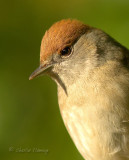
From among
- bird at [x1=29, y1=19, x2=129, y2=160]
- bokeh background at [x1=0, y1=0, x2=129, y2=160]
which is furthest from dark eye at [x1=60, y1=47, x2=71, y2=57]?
bokeh background at [x1=0, y1=0, x2=129, y2=160]

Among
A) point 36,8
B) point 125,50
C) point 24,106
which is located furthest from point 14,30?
point 125,50

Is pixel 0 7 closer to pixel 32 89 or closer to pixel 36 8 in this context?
pixel 36 8

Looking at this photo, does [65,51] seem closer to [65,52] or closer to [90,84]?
[65,52]

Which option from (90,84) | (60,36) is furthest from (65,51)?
(90,84)

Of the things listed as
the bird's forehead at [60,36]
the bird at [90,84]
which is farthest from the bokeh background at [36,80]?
the bird's forehead at [60,36]

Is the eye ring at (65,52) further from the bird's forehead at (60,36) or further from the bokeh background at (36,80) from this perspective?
the bokeh background at (36,80)
